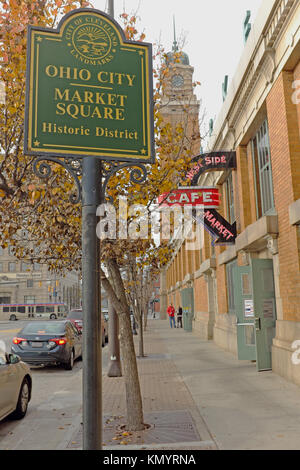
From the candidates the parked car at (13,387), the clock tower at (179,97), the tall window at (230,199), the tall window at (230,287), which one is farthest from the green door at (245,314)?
the parked car at (13,387)

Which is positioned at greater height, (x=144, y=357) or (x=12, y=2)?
(x=12, y=2)

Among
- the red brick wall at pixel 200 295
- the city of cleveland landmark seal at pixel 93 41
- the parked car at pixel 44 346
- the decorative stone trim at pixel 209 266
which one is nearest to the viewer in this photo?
the city of cleveland landmark seal at pixel 93 41

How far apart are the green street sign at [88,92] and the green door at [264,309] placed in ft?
26.5

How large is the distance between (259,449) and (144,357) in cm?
Answer: 1071

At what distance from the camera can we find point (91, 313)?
3555mm

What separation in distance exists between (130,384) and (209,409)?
5.81 feet

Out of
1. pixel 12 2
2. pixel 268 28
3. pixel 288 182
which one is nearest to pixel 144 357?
pixel 288 182

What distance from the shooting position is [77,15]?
13.1 feet

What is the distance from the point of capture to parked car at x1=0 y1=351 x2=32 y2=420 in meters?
7.01

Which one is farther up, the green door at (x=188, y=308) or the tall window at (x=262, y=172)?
the tall window at (x=262, y=172)

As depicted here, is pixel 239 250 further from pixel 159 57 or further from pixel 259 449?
pixel 259 449

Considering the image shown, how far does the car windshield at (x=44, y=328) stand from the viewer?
14.0 m

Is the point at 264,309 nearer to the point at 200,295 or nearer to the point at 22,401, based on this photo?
the point at 22,401

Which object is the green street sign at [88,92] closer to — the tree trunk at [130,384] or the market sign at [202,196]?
the tree trunk at [130,384]
